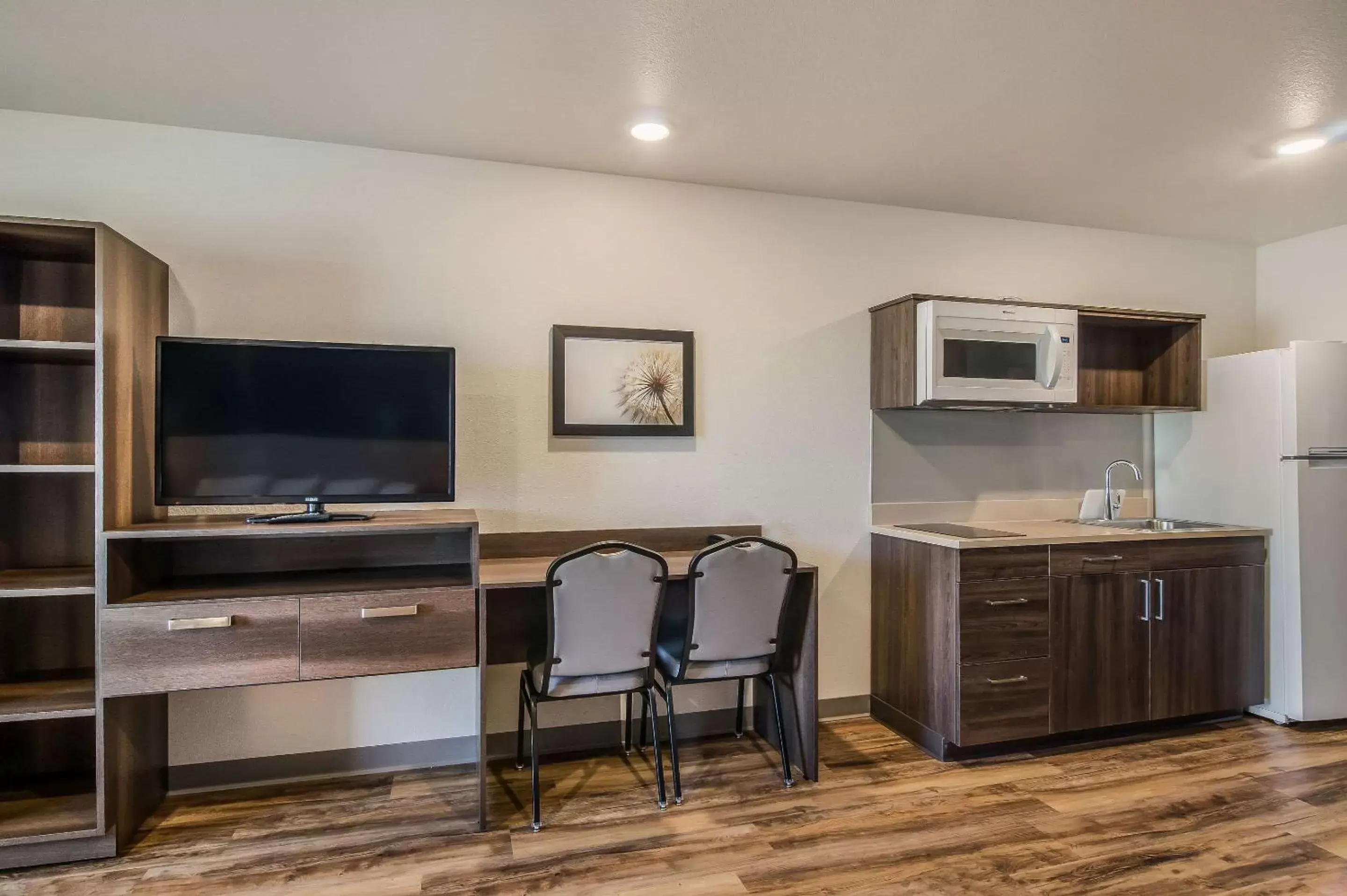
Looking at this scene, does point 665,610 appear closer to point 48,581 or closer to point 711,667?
point 711,667

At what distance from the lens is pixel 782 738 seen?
2828 mm

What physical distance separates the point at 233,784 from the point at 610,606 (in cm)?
160

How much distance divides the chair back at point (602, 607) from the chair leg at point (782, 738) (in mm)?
614

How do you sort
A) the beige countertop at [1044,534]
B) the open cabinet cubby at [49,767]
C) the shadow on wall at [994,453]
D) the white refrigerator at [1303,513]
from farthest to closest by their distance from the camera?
the shadow on wall at [994,453], the white refrigerator at [1303,513], the beige countertop at [1044,534], the open cabinet cubby at [49,767]

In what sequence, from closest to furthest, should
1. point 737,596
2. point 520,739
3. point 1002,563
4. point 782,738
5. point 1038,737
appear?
point 737,596
point 782,738
point 520,739
point 1002,563
point 1038,737

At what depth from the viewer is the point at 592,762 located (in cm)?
306

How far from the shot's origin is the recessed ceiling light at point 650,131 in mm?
2723

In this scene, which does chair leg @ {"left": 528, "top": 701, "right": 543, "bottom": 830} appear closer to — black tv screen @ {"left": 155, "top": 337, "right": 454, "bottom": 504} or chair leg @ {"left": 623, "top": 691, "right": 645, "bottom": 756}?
chair leg @ {"left": 623, "top": 691, "right": 645, "bottom": 756}

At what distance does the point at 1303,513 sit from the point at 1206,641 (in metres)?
0.72

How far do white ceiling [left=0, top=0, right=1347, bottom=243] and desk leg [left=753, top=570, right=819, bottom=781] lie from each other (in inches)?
66.7

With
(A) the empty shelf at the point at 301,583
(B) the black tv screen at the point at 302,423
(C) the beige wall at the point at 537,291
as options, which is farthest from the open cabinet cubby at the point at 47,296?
(A) the empty shelf at the point at 301,583

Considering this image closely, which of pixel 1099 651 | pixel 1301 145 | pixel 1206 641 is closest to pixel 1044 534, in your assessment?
pixel 1099 651

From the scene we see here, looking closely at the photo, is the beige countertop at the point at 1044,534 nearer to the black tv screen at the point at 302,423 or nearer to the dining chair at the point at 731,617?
the dining chair at the point at 731,617

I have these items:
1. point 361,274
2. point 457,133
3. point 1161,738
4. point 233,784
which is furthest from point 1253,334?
point 233,784
